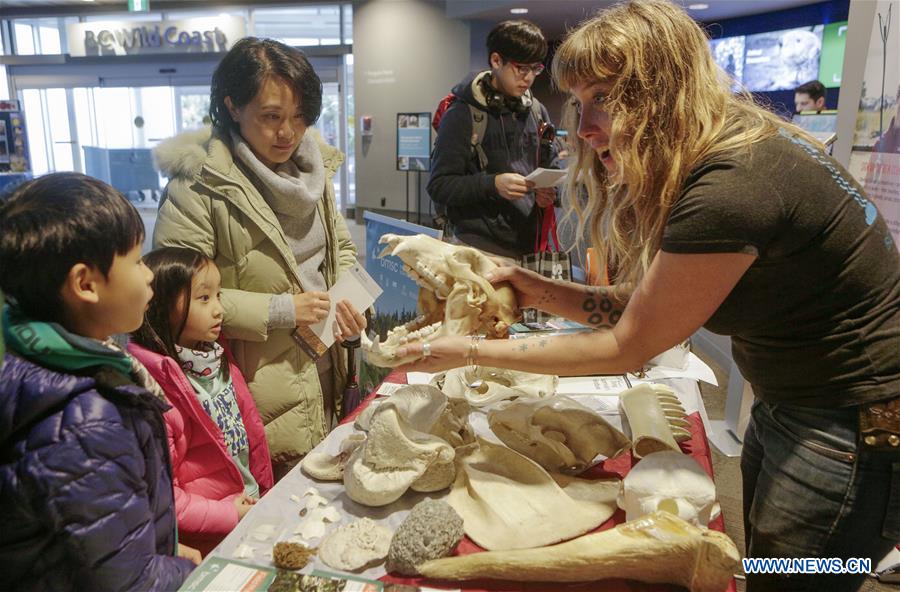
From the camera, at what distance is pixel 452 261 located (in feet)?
6.08

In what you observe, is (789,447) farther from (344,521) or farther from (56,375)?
(56,375)

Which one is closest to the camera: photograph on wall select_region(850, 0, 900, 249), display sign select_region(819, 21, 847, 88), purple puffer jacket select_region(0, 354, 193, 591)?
purple puffer jacket select_region(0, 354, 193, 591)

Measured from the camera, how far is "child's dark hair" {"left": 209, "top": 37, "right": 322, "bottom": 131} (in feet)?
6.58

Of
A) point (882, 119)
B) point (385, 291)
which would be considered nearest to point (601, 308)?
point (882, 119)

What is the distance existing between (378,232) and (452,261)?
168cm

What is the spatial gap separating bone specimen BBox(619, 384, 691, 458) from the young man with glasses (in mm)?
1485

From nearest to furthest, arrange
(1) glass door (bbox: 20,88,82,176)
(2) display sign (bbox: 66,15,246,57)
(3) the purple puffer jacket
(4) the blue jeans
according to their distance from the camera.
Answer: (3) the purple puffer jacket < (4) the blue jeans < (1) glass door (bbox: 20,88,82,176) < (2) display sign (bbox: 66,15,246,57)

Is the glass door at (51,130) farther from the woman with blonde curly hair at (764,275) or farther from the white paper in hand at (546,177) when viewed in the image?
the woman with blonde curly hair at (764,275)

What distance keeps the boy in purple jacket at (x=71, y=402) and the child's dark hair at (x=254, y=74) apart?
93 cm

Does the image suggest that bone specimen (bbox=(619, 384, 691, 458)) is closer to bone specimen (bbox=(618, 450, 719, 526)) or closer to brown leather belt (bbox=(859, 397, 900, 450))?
bone specimen (bbox=(618, 450, 719, 526))

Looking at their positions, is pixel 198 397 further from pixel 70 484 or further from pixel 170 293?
pixel 70 484

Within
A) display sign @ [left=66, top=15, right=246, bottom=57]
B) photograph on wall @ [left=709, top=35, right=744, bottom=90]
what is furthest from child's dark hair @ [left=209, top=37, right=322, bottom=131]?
display sign @ [left=66, top=15, right=246, bottom=57]

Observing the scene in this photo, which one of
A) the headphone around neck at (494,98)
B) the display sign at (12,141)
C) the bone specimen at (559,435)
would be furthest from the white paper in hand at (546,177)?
the display sign at (12,141)

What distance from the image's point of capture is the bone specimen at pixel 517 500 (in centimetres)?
147
